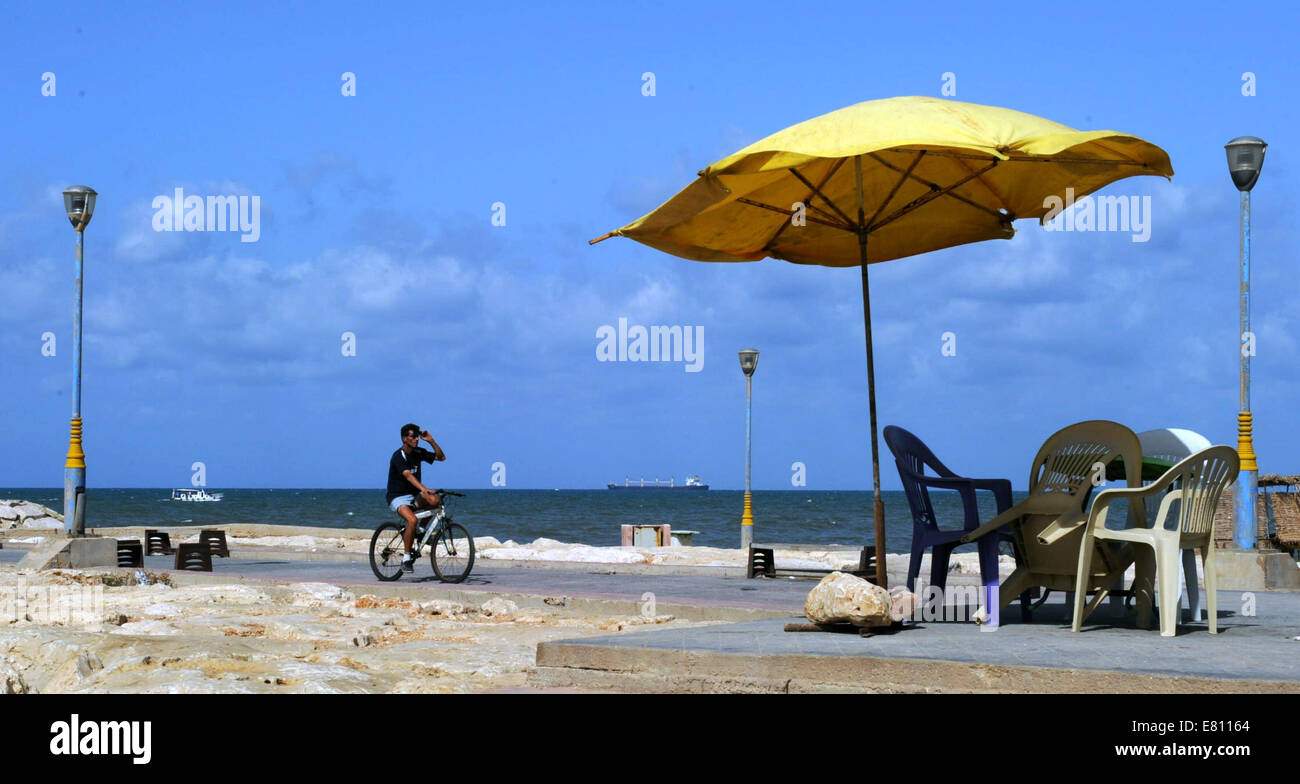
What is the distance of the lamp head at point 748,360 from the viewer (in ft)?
81.7

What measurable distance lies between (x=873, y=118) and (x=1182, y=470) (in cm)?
281

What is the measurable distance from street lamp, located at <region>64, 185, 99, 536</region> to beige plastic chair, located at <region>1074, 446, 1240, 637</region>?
516 inches

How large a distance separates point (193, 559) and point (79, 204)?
4.97 m

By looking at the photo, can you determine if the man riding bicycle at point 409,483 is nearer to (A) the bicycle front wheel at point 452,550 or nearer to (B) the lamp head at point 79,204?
(A) the bicycle front wheel at point 452,550

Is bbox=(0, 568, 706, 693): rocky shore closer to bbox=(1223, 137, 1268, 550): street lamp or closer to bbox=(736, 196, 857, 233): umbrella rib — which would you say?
bbox=(736, 196, 857, 233): umbrella rib

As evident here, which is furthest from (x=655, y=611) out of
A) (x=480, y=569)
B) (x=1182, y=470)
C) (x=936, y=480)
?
(x=480, y=569)

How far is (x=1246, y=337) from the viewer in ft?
43.5

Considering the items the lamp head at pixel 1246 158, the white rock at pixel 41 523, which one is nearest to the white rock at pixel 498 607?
the lamp head at pixel 1246 158

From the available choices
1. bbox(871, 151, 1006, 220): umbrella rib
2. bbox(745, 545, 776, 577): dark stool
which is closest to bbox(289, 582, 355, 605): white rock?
bbox(745, 545, 776, 577): dark stool

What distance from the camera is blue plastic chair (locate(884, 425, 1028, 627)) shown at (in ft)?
26.1

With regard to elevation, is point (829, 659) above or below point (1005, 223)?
below

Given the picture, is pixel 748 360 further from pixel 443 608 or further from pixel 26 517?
pixel 26 517

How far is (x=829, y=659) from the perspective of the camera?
6.24 meters
